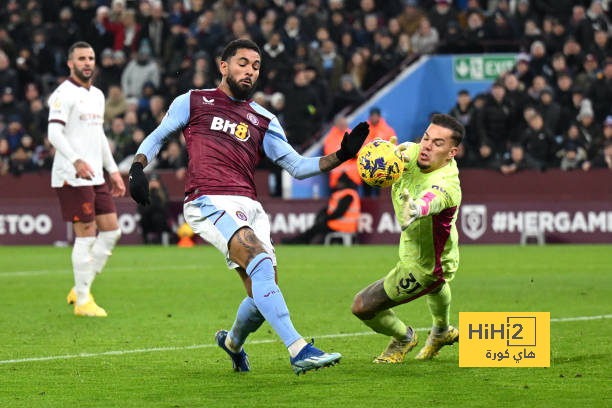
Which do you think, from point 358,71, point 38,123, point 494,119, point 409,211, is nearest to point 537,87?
point 494,119

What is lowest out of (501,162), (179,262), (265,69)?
(179,262)

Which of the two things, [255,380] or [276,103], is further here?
[276,103]

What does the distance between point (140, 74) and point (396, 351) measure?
18198 mm

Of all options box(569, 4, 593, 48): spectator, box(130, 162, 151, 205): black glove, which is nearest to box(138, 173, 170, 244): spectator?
box(569, 4, 593, 48): spectator

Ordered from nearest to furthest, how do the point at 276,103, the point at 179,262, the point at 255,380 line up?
the point at 255,380 → the point at 179,262 → the point at 276,103

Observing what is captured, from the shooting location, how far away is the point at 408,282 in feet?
24.5

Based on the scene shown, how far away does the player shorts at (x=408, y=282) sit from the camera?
747 centimetres

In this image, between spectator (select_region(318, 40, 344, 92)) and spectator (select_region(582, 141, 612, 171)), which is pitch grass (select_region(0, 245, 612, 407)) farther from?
spectator (select_region(318, 40, 344, 92))

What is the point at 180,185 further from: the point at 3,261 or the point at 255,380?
the point at 255,380

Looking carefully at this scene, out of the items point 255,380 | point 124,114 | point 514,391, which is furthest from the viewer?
point 124,114

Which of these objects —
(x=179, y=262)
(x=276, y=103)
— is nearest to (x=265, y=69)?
(x=276, y=103)

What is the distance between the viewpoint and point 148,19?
2564 cm

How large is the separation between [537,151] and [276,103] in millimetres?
5131

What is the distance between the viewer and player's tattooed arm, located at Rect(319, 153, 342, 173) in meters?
6.96
